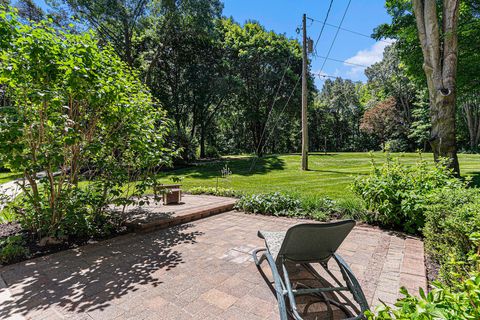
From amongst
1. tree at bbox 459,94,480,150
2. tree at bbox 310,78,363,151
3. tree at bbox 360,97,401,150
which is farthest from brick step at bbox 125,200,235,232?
tree at bbox 459,94,480,150

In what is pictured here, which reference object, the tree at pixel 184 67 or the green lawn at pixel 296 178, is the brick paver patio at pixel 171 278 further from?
the tree at pixel 184 67

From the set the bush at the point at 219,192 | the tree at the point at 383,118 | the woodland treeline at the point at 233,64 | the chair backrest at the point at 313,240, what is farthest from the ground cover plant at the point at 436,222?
the tree at the point at 383,118

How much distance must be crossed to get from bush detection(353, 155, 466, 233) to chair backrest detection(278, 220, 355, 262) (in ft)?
7.05

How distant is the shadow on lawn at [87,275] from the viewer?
2.21 m

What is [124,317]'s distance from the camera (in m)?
1.99

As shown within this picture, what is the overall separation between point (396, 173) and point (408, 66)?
6608 mm

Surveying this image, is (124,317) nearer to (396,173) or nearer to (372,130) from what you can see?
(396,173)

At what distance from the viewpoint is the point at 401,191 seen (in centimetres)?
387

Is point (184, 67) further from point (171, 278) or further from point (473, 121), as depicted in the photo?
point (473, 121)

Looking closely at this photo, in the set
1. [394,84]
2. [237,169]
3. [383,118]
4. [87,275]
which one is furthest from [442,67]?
[394,84]

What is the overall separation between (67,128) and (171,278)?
7.40 ft

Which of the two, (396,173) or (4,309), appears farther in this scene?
(396,173)

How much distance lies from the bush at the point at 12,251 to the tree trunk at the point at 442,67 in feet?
26.4

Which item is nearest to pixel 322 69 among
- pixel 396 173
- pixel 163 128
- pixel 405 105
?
pixel 396 173
